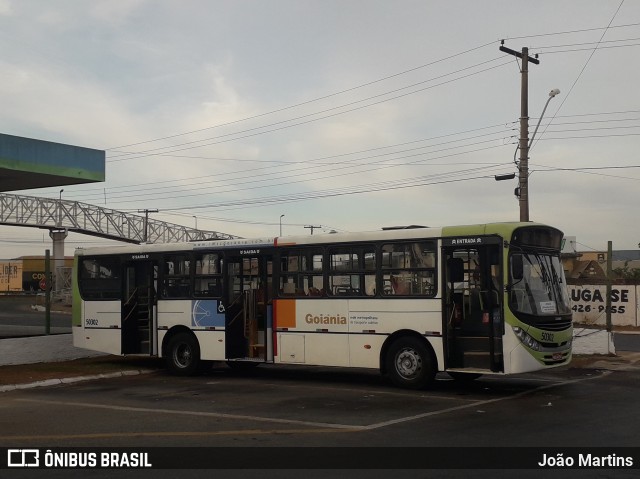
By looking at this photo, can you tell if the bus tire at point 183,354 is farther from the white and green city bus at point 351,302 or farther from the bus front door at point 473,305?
the bus front door at point 473,305

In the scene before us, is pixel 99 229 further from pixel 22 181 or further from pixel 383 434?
pixel 383 434

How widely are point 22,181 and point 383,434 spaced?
14105mm

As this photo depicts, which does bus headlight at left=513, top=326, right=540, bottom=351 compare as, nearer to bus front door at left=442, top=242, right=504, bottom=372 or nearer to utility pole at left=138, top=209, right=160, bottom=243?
bus front door at left=442, top=242, right=504, bottom=372

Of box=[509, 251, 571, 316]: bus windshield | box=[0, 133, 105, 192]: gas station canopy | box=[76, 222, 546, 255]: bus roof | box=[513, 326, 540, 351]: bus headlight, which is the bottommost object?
box=[513, 326, 540, 351]: bus headlight

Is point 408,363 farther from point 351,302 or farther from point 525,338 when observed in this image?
point 525,338

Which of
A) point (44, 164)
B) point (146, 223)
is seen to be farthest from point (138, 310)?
point (146, 223)

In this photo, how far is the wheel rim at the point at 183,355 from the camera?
17203 mm

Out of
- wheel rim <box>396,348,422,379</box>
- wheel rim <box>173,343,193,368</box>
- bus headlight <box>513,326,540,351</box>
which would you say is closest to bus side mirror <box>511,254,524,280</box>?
bus headlight <box>513,326,540,351</box>

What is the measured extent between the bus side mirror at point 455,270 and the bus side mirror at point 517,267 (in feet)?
3.35

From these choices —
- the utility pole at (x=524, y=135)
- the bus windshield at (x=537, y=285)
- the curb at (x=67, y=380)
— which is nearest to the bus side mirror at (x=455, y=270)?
Result: the bus windshield at (x=537, y=285)

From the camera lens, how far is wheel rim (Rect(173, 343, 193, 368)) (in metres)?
17.2

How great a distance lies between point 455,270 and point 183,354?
717 cm

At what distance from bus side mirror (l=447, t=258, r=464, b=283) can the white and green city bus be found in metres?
0.02

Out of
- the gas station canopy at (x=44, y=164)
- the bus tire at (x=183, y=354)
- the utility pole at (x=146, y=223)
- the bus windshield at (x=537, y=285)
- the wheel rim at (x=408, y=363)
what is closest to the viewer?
the bus windshield at (x=537, y=285)
